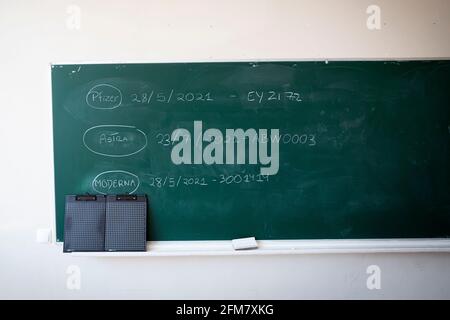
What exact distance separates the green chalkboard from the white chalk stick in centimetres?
9

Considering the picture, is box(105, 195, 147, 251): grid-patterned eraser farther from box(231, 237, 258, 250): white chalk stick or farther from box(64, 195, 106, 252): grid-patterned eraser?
box(231, 237, 258, 250): white chalk stick

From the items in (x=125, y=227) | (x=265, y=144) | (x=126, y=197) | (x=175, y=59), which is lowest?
(x=125, y=227)

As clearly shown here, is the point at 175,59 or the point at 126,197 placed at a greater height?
the point at 175,59

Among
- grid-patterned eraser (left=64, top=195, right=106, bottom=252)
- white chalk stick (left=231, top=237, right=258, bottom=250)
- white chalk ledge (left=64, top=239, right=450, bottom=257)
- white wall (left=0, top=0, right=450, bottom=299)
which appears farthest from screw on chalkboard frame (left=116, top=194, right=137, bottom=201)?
white chalk stick (left=231, top=237, right=258, bottom=250)

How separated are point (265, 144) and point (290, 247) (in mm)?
870

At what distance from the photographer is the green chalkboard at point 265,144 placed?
237 cm

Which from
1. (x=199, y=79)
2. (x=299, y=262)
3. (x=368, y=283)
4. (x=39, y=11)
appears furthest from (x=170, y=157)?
(x=368, y=283)

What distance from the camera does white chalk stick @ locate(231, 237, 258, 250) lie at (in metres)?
2.34

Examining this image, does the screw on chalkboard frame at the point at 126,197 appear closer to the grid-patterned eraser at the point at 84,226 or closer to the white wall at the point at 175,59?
the grid-patterned eraser at the point at 84,226

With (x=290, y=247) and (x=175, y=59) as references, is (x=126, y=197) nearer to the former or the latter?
(x=175, y=59)

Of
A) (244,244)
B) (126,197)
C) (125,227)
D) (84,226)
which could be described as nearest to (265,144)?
(244,244)

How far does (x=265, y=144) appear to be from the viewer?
7.84ft

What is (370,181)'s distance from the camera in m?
2.40

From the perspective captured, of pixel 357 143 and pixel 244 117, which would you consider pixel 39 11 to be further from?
pixel 357 143
